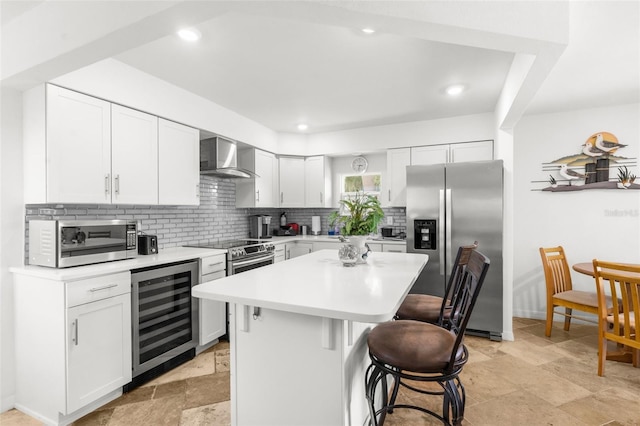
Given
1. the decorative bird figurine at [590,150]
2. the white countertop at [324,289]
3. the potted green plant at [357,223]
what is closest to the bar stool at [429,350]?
A: the white countertop at [324,289]

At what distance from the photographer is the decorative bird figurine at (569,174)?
376cm

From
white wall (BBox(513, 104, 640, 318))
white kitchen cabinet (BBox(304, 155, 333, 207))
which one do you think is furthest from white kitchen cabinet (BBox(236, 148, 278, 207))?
white wall (BBox(513, 104, 640, 318))

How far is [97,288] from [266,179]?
2.74 metres

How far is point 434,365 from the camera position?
55.6 inches

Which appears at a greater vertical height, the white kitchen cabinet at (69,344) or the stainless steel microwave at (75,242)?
the stainless steel microwave at (75,242)

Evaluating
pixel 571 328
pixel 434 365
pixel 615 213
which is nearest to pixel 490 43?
pixel 434 365

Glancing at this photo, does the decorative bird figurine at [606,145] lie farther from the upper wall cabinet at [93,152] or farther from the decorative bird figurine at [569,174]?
the upper wall cabinet at [93,152]

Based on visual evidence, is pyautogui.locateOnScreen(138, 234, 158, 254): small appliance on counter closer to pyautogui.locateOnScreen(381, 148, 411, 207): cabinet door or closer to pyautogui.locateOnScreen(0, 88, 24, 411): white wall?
pyautogui.locateOnScreen(0, 88, 24, 411): white wall

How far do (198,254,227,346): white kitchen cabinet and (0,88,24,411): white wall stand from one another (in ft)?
4.20

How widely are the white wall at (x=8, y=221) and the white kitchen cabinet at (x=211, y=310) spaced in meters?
1.28

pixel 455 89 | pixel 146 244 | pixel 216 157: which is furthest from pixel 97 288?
pixel 455 89

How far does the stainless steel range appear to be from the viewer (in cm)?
327

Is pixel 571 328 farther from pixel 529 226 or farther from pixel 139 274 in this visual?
pixel 139 274

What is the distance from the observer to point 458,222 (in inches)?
135
